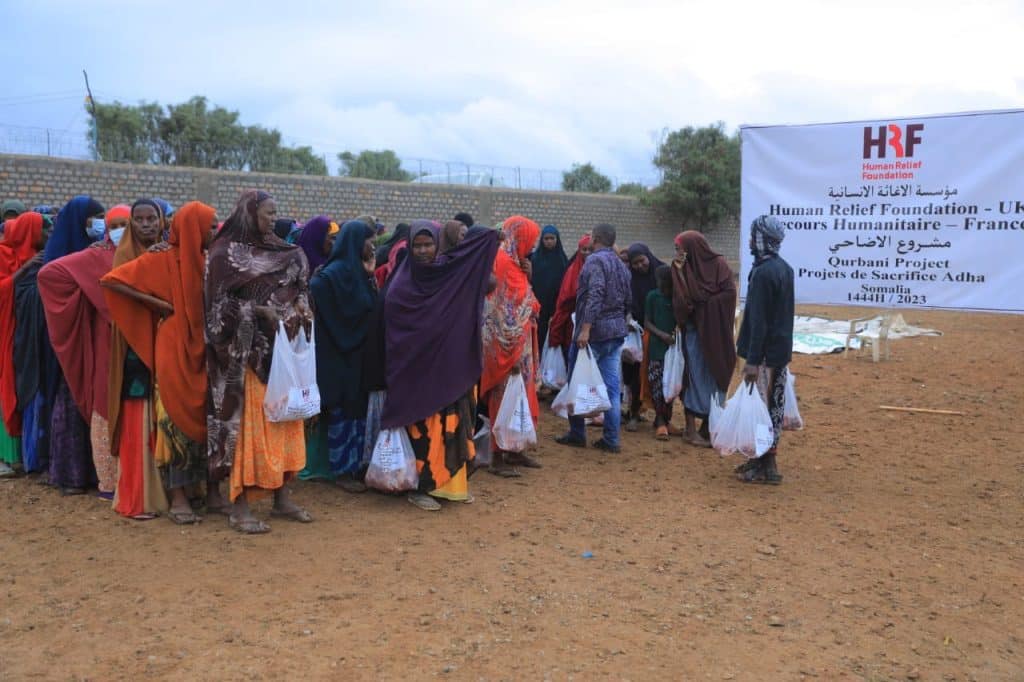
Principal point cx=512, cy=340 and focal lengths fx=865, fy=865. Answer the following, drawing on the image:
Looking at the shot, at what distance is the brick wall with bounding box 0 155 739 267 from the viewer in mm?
18531

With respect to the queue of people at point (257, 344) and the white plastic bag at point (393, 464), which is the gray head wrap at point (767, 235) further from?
the white plastic bag at point (393, 464)

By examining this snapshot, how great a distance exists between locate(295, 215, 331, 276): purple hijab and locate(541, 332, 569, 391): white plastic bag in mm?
2623

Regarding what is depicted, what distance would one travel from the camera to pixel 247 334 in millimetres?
4395

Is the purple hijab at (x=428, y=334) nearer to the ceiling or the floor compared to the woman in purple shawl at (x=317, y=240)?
nearer to the floor

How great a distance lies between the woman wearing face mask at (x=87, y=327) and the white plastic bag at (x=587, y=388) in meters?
3.13

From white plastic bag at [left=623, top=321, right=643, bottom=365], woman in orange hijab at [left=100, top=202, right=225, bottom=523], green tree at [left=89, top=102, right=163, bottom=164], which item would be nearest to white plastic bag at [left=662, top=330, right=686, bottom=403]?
white plastic bag at [left=623, top=321, right=643, bottom=365]

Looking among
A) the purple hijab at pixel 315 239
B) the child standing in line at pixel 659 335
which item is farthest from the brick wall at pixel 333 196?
the child standing in line at pixel 659 335

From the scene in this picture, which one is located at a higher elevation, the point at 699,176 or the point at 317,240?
the point at 699,176

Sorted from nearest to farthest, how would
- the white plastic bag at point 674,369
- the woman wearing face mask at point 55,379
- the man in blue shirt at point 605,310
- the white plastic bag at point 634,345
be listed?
the woman wearing face mask at point 55,379 < the man in blue shirt at point 605,310 < the white plastic bag at point 674,369 < the white plastic bag at point 634,345

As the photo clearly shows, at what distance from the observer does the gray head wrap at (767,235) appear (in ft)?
18.2

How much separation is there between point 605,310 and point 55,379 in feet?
12.1

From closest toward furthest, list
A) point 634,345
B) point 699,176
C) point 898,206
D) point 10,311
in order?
point 10,311, point 634,345, point 898,206, point 699,176

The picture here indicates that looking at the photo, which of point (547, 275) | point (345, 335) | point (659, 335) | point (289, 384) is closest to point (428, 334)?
point (345, 335)

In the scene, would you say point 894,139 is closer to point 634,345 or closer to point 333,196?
point 634,345
